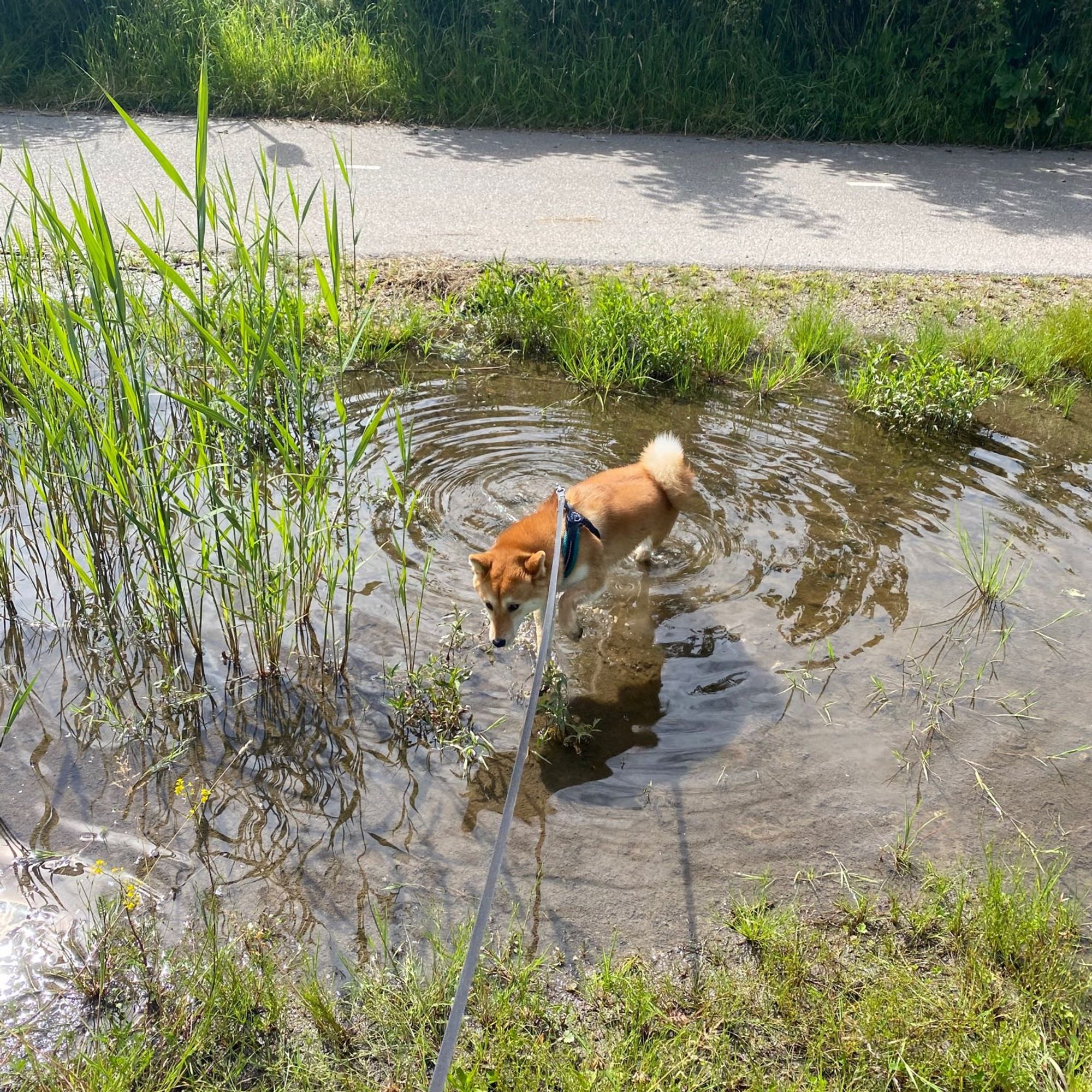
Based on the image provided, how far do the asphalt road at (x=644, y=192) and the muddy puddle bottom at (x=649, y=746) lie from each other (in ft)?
9.52

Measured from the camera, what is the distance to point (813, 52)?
1038 centimetres

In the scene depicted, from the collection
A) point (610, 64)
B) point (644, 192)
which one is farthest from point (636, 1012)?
point (610, 64)

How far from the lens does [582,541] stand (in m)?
4.00

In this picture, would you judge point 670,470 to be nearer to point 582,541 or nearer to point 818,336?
point 582,541

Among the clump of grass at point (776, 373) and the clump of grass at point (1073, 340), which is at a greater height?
the clump of grass at point (1073, 340)

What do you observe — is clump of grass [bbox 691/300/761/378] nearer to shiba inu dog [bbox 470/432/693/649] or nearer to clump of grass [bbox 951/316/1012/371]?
clump of grass [bbox 951/316/1012/371]

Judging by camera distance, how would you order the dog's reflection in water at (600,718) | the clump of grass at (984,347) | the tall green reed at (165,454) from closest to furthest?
the tall green reed at (165,454) < the dog's reflection in water at (600,718) < the clump of grass at (984,347)

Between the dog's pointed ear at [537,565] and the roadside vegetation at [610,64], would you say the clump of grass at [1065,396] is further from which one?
the roadside vegetation at [610,64]

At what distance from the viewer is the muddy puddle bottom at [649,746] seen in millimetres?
2846

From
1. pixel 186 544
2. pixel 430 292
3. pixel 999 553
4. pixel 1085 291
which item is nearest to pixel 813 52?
pixel 1085 291

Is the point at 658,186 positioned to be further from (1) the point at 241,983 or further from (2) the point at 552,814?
(1) the point at 241,983

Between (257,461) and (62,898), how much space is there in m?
1.45

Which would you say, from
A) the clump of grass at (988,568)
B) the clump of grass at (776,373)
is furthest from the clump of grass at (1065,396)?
the clump of grass at (988,568)

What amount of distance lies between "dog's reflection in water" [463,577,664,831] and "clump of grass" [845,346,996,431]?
2060 mm
